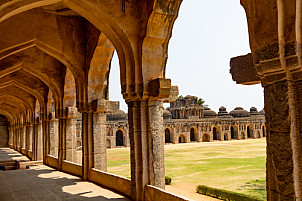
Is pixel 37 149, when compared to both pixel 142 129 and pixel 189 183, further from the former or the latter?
pixel 142 129

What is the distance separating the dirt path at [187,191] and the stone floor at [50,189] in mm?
4061

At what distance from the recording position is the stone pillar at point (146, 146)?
5367 millimetres

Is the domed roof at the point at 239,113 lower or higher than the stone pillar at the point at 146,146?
higher

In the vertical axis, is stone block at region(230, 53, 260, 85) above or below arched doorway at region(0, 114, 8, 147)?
above

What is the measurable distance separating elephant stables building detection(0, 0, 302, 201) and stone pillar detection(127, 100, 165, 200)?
20 millimetres

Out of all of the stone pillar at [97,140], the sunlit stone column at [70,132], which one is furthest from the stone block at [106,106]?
the sunlit stone column at [70,132]

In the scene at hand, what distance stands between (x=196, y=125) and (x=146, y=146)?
34.9m

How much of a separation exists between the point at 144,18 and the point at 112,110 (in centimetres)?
306

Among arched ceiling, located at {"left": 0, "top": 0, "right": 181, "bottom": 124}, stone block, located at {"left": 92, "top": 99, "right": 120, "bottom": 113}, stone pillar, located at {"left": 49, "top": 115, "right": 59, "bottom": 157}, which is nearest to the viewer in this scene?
arched ceiling, located at {"left": 0, "top": 0, "right": 181, "bottom": 124}

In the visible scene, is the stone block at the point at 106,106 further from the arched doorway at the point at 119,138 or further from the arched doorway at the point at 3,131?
the arched doorway at the point at 119,138

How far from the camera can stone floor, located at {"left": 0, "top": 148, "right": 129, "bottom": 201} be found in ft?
19.8

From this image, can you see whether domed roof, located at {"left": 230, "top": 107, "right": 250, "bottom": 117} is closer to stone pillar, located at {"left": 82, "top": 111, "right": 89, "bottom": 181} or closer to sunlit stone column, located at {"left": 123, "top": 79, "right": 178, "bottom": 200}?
stone pillar, located at {"left": 82, "top": 111, "right": 89, "bottom": 181}

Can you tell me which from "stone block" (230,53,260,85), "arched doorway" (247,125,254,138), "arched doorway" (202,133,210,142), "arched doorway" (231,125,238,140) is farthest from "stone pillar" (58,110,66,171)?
"arched doorway" (247,125,254,138)

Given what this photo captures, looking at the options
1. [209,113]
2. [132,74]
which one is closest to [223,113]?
[209,113]
